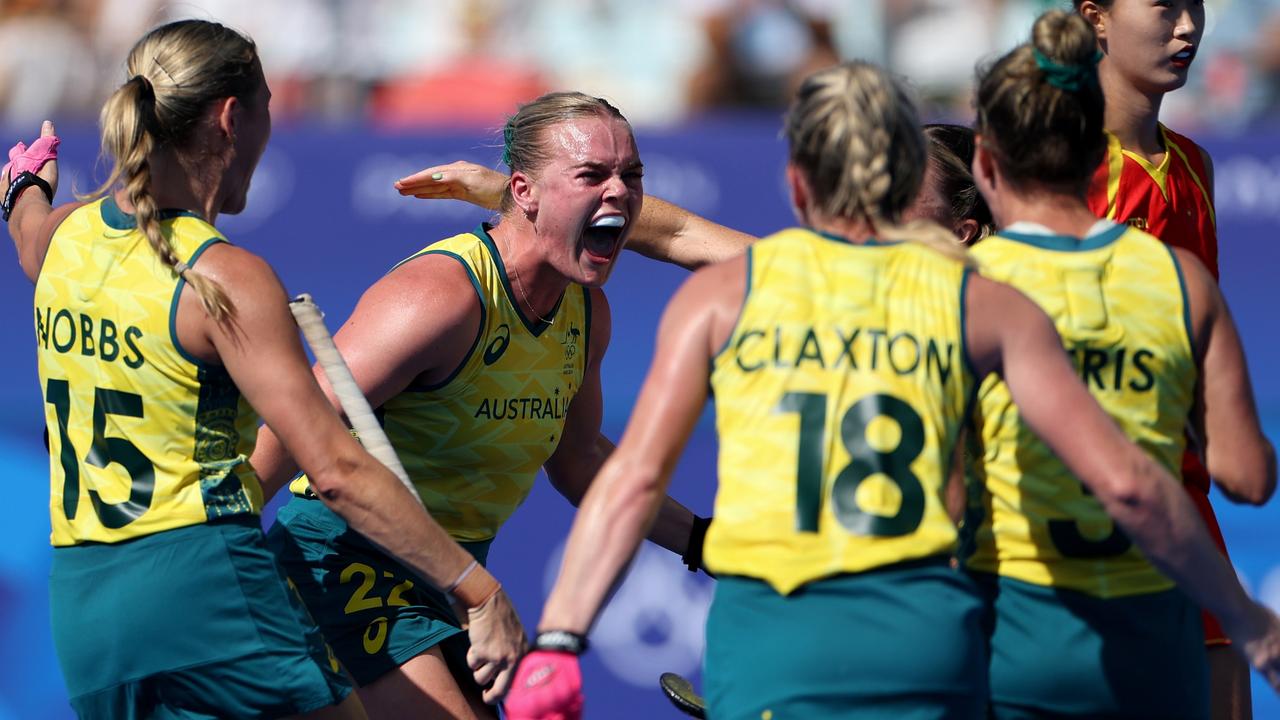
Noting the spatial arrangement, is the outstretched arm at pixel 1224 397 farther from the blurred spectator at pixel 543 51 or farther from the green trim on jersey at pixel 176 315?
the blurred spectator at pixel 543 51

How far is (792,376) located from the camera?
272 cm

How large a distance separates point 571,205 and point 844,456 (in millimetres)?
1627

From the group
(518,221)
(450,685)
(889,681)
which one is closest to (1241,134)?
(518,221)

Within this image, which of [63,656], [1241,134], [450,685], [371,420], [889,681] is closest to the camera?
[889,681]

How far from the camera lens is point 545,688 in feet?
9.13

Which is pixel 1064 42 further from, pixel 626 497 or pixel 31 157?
pixel 31 157

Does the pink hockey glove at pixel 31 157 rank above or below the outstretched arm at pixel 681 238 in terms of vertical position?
above

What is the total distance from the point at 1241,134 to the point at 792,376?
616 cm

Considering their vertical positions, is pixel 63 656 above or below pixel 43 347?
below

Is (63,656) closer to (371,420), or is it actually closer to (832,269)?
(371,420)

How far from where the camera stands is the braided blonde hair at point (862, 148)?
2801mm

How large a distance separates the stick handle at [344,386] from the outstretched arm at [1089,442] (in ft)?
4.28

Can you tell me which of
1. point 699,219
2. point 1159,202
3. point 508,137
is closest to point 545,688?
point 508,137

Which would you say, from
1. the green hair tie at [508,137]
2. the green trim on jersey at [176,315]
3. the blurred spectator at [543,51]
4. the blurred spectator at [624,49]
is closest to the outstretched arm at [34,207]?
the green trim on jersey at [176,315]
